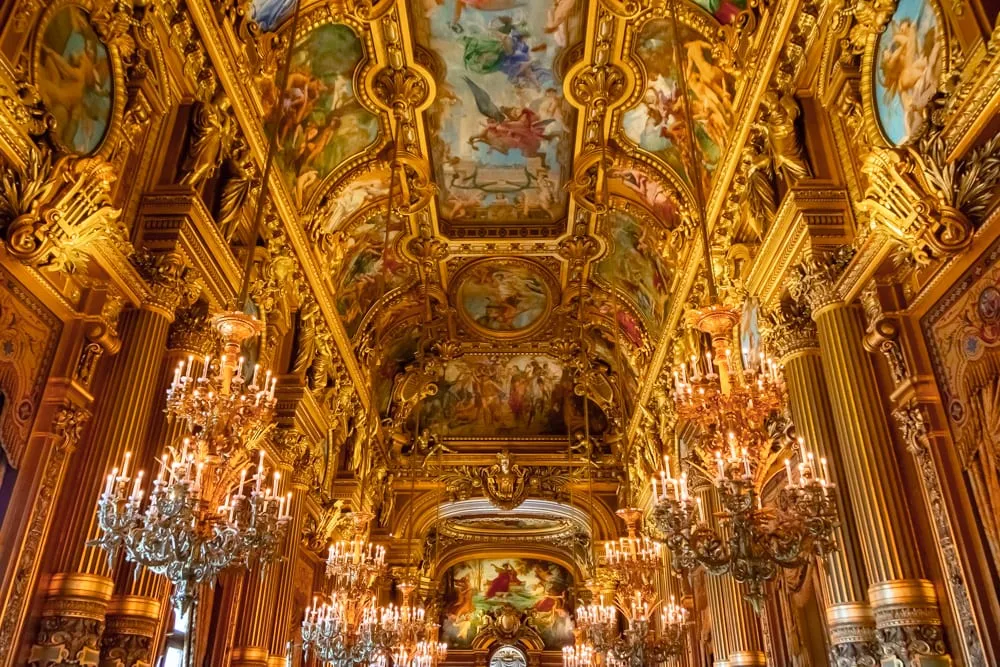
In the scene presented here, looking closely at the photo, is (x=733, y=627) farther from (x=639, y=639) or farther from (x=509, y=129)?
(x=509, y=129)

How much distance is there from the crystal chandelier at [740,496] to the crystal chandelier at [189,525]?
296cm

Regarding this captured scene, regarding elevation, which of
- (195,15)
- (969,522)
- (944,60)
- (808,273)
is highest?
(195,15)

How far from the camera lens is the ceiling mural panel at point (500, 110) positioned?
11406 millimetres

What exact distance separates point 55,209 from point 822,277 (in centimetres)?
659

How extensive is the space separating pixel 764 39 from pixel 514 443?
14329 millimetres

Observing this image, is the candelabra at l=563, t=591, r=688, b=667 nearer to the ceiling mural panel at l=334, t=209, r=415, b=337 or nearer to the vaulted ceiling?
the vaulted ceiling

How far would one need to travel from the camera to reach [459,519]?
23.8m

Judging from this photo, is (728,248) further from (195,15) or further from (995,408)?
(195,15)

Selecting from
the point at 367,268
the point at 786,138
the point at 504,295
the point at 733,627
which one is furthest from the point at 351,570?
the point at 504,295

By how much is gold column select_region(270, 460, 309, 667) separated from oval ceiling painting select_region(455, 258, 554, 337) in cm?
662

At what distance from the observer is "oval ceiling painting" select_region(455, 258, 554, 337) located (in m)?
17.3

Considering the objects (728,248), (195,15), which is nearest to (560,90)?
(728,248)

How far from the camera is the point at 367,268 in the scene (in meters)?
16.0

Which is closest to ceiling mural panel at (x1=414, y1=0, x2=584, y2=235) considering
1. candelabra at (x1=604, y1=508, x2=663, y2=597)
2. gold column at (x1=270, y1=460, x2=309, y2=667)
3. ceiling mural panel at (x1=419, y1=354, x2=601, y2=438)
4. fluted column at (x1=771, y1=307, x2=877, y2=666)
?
fluted column at (x1=771, y1=307, x2=877, y2=666)
